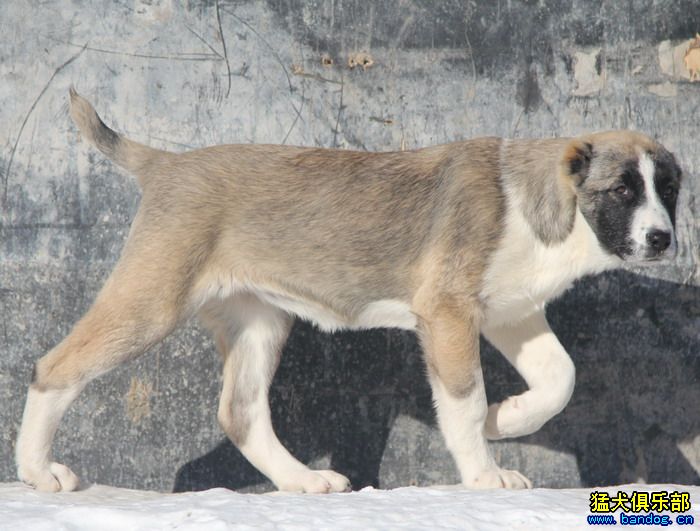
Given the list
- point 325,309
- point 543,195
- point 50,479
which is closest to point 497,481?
point 325,309

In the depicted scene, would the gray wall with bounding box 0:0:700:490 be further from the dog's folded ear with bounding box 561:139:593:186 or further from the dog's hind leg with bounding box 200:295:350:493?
the dog's folded ear with bounding box 561:139:593:186

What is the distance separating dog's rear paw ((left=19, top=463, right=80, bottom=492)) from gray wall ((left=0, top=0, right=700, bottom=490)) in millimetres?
951

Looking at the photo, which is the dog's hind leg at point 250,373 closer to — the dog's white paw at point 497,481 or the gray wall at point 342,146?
the gray wall at point 342,146

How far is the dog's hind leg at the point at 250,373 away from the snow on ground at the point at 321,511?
3.00 feet

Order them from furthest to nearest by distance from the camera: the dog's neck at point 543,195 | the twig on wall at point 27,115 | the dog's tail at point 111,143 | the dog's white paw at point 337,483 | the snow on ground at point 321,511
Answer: the twig on wall at point 27,115, the dog's white paw at point 337,483, the dog's tail at point 111,143, the dog's neck at point 543,195, the snow on ground at point 321,511

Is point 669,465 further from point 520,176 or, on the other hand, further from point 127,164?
point 127,164

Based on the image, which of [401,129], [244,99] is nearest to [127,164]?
[244,99]

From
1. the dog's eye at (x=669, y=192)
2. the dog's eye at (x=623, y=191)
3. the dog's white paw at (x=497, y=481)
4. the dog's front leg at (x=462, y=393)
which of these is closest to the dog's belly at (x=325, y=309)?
the dog's front leg at (x=462, y=393)

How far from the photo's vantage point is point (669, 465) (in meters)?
7.18

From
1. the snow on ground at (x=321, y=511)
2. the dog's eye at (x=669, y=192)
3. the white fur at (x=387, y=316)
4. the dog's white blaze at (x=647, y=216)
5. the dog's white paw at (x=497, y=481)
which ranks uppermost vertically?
the dog's eye at (x=669, y=192)

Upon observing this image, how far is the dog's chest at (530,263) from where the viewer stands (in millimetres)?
5922

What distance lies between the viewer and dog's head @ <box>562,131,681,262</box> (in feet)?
18.5

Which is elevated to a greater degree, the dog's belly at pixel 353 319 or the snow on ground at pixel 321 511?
the dog's belly at pixel 353 319

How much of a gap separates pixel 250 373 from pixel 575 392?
195 centimetres
